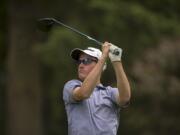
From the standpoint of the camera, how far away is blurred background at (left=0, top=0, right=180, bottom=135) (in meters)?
17.7

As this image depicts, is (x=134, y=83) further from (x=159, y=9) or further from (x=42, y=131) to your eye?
(x=42, y=131)

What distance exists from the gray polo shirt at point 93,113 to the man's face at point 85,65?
76 millimetres

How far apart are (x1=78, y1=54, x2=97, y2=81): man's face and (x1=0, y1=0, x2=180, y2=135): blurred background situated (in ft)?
31.5

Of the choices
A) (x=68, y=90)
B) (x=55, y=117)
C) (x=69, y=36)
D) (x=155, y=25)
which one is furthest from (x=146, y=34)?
(x=68, y=90)

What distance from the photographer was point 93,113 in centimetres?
762

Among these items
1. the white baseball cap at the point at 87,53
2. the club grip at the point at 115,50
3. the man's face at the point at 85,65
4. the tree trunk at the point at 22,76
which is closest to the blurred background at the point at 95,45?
the tree trunk at the point at 22,76

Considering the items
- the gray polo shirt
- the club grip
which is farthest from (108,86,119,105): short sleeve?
the club grip

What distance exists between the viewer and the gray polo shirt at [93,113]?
757 centimetres

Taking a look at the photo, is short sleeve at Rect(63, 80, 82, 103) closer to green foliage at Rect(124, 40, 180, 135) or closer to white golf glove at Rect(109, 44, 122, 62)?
white golf glove at Rect(109, 44, 122, 62)

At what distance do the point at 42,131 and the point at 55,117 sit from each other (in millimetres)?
1490

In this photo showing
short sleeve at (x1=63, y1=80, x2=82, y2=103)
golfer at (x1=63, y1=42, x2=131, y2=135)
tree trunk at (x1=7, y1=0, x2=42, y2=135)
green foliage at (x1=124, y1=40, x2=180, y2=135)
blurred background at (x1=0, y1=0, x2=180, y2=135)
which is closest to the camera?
golfer at (x1=63, y1=42, x2=131, y2=135)

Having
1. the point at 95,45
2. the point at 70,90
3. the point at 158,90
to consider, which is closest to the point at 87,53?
the point at 70,90

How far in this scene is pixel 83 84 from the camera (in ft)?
→ 24.5

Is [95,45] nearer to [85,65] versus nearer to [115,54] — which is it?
[85,65]
